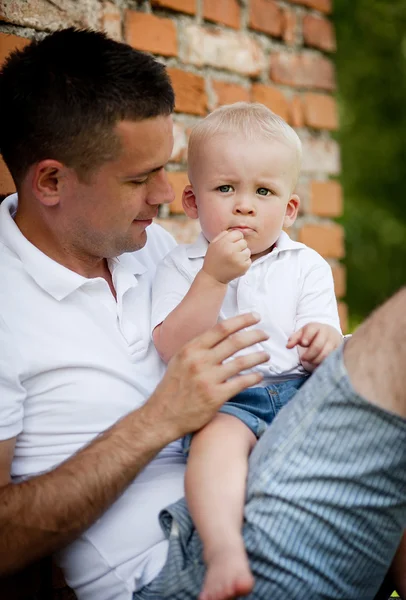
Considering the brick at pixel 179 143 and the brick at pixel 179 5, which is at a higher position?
the brick at pixel 179 5

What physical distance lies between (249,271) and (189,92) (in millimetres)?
907

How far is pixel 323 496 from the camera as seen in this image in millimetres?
1288

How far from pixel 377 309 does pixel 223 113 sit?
0.60 meters

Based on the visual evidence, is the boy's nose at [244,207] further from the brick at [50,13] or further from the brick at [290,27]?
the brick at [290,27]

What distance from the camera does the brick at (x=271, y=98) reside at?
2662 millimetres

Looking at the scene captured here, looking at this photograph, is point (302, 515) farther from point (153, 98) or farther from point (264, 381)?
point (153, 98)

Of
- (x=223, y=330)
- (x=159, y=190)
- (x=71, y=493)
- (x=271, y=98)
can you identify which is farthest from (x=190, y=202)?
(x=271, y=98)

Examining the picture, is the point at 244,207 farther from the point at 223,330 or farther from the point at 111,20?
the point at 111,20

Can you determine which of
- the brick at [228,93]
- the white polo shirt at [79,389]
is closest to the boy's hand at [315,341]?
the white polo shirt at [79,389]

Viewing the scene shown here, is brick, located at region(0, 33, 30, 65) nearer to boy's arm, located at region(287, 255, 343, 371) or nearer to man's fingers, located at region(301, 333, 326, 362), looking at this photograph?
boy's arm, located at region(287, 255, 343, 371)

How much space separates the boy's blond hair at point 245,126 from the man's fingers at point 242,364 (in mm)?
455

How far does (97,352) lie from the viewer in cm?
158

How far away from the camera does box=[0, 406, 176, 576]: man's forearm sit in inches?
53.7

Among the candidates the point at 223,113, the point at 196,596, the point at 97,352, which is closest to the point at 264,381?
the point at 97,352
